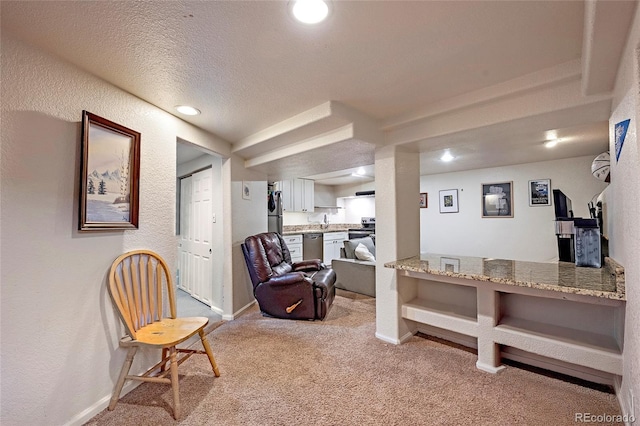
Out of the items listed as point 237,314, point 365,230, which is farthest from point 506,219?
point 237,314

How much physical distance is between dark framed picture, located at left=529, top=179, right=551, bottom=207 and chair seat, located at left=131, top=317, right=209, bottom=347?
16.6ft

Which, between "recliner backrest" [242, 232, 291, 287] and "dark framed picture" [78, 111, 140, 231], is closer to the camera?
"dark framed picture" [78, 111, 140, 231]

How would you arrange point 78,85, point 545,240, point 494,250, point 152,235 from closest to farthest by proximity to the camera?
point 78,85 < point 152,235 < point 545,240 < point 494,250

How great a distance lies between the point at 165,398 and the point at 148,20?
2237 millimetres

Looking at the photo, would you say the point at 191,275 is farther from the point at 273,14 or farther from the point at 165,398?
the point at 273,14

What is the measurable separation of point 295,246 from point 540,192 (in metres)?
4.45

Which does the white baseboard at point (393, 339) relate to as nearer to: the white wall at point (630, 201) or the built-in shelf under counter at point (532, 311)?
the built-in shelf under counter at point (532, 311)

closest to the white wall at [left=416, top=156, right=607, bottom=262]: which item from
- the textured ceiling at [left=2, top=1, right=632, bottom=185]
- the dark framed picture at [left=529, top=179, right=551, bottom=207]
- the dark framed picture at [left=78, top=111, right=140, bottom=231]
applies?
the dark framed picture at [left=529, top=179, right=551, bottom=207]

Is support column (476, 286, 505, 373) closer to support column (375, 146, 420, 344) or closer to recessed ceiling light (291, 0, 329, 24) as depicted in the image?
support column (375, 146, 420, 344)

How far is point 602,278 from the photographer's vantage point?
68.7 inches

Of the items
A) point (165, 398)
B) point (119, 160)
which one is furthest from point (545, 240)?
point (119, 160)

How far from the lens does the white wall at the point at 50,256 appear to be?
4.36 feet

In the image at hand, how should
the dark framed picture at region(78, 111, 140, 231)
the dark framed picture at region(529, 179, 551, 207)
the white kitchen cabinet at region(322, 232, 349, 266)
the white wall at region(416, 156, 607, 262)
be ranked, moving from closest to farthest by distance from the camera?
1. the dark framed picture at region(78, 111, 140, 231)
2. the white wall at region(416, 156, 607, 262)
3. the dark framed picture at region(529, 179, 551, 207)
4. the white kitchen cabinet at region(322, 232, 349, 266)

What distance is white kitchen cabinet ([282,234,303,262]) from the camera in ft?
18.4
